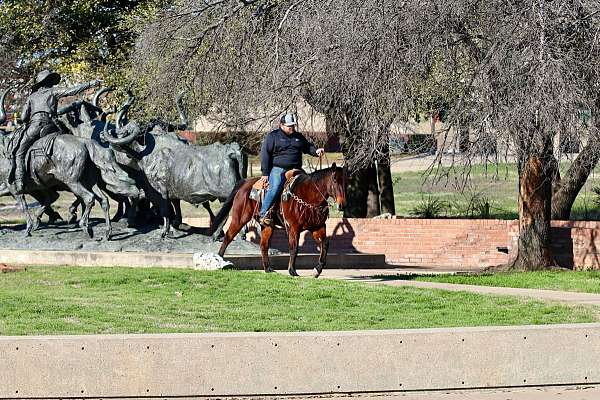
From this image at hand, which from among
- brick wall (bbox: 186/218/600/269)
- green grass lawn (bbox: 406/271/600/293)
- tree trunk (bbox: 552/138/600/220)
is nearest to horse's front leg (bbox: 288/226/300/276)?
green grass lawn (bbox: 406/271/600/293)

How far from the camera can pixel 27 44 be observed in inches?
1280

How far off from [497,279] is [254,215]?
3.58 meters

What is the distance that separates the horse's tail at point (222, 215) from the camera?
2023 centimetres

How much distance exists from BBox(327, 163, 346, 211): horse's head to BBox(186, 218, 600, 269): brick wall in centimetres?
769

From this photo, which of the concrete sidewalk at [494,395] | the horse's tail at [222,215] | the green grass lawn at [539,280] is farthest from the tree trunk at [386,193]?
the concrete sidewalk at [494,395]

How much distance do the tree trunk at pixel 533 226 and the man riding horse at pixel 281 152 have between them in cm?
445

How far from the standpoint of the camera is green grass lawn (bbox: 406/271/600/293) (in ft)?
57.7

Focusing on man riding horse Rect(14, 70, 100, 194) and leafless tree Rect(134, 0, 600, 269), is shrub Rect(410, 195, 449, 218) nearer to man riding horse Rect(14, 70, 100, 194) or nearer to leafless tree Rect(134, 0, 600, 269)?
leafless tree Rect(134, 0, 600, 269)

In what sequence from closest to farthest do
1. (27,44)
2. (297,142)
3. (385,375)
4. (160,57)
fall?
(385,375), (297,142), (160,57), (27,44)

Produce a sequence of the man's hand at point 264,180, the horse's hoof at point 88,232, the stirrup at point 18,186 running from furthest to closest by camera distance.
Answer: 1. the stirrup at point 18,186
2. the horse's hoof at point 88,232
3. the man's hand at point 264,180

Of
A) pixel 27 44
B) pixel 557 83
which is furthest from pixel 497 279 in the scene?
pixel 27 44

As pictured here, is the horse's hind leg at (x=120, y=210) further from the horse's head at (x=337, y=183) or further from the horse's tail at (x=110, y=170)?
the horse's head at (x=337, y=183)

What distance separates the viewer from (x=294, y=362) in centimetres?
1042

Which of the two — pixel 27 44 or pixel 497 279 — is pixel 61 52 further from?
pixel 497 279
